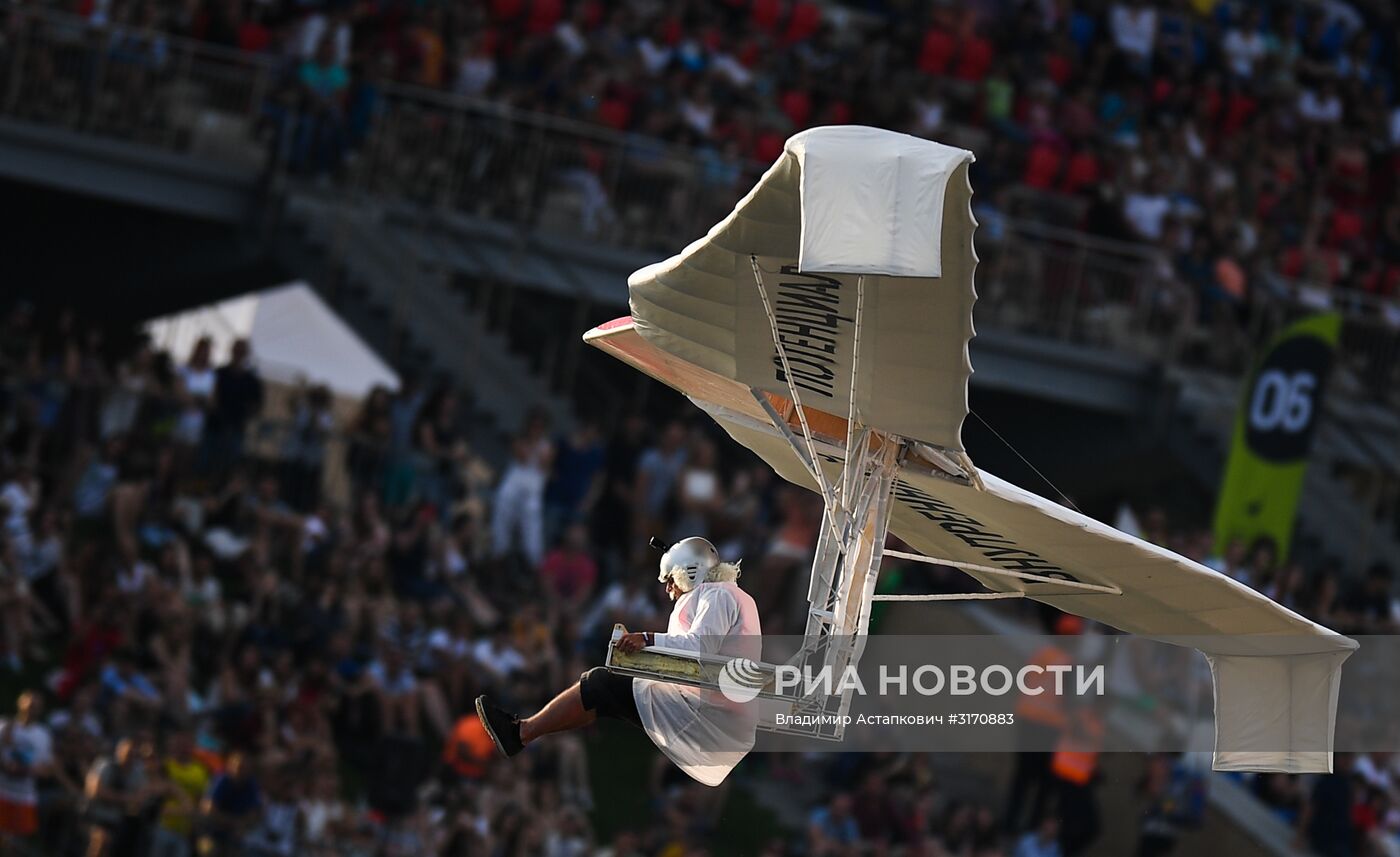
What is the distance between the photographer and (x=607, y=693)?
10883 millimetres

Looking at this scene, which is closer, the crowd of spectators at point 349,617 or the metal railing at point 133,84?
the crowd of spectators at point 349,617

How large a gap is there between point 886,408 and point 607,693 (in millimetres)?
2015

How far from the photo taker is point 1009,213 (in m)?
24.1

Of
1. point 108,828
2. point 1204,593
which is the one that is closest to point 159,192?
point 108,828

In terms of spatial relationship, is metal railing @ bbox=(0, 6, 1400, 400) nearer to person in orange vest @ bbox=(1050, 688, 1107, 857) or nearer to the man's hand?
person in orange vest @ bbox=(1050, 688, 1107, 857)

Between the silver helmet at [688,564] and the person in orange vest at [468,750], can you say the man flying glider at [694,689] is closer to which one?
the silver helmet at [688,564]

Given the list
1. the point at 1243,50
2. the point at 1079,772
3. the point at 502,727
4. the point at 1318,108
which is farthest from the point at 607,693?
the point at 1243,50

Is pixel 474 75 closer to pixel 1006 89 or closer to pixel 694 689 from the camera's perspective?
pixel 1006 89

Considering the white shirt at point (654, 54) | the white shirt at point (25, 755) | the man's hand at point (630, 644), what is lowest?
the white shirt at point (25, 755)

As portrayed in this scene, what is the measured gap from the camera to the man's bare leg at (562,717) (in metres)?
11.0

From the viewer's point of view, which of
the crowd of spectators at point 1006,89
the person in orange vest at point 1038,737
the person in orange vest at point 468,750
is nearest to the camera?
the person in orange vest at point 1038,737

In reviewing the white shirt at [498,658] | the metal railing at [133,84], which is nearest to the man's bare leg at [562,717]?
the white shirt at [498,658]

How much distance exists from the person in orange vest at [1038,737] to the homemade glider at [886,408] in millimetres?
4146

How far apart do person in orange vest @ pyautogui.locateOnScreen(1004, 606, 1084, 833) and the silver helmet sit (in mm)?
5933
